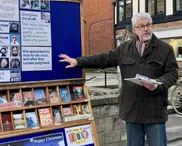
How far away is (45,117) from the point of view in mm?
3510

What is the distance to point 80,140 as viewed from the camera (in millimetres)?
3705

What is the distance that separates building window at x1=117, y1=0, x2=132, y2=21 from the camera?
27.1 metres

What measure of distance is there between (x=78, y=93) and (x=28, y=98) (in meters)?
0.61

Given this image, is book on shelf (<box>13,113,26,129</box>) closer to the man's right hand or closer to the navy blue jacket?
the man's right hand

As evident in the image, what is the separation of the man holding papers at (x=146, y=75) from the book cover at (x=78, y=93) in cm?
31

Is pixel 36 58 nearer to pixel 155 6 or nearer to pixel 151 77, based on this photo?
pixel 151 77

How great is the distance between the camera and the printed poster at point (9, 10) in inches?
130

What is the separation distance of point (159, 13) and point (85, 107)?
69.6 ft

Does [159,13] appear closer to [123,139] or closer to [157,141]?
[123,139]

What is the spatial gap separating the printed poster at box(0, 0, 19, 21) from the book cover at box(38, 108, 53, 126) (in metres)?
0.95

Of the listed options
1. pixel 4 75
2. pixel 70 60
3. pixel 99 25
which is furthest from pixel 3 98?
pixel 99 25

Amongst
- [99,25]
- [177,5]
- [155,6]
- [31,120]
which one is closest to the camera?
[31,120]

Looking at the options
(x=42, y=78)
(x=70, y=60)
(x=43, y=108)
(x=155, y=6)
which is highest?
(x=155, y=6)

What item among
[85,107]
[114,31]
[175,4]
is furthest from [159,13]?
[85,107]
